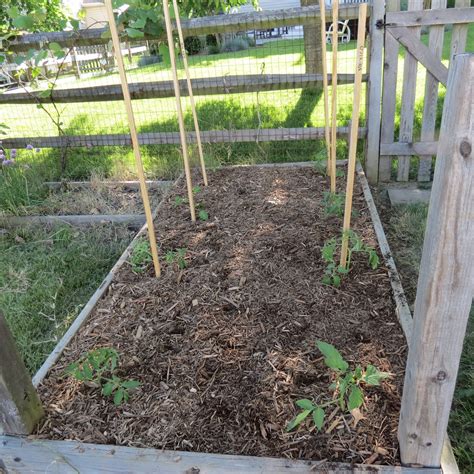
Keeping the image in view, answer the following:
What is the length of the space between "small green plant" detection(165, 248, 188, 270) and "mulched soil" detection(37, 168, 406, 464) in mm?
41

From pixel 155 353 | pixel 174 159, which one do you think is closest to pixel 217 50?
pixel 174 159

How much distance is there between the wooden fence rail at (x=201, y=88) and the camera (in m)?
4.04

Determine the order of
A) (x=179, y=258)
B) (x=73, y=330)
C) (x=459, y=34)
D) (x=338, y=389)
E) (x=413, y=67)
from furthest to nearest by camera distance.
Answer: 1. (x=413, y=67)
2. (x=459, y=34)
3. (x=179, y=258)
4. (x=73, y=330)
5. (x=338, y=389)

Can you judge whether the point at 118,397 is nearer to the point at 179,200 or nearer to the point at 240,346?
the point at 240,346

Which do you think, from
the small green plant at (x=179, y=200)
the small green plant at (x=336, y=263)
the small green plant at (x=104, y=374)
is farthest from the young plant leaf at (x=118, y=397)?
the small green plant at (x=179, y=200)

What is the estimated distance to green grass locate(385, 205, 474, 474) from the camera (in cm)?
180

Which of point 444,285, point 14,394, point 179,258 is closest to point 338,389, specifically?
point 444,285

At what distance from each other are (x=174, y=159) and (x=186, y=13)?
3085 millimetres

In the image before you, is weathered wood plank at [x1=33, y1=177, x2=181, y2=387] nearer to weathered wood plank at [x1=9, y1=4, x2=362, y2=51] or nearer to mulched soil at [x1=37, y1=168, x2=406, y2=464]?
mulched soil at [x1=37, y1=168, x2=406, y2=464]

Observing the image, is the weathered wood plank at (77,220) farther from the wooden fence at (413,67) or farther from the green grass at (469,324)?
the wooden fence at (413,67)

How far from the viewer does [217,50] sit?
14.7 metres

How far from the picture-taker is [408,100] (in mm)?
3971

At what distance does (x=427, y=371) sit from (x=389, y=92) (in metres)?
3.24

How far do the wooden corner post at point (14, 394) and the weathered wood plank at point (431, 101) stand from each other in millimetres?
3749
